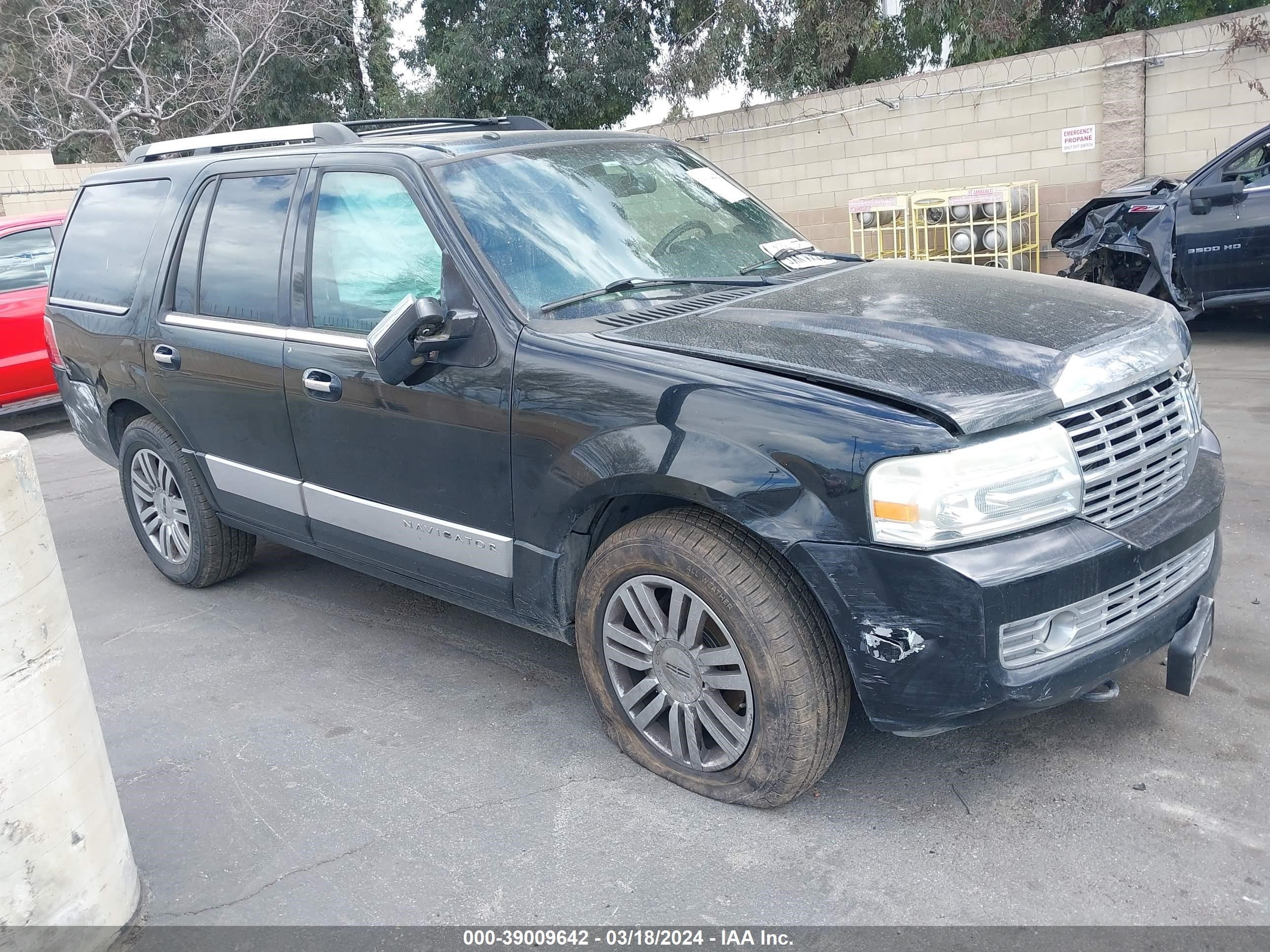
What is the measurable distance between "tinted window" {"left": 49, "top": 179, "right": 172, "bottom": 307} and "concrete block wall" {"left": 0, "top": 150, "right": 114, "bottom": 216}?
48.5ft

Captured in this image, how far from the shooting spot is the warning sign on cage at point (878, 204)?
41.0ft

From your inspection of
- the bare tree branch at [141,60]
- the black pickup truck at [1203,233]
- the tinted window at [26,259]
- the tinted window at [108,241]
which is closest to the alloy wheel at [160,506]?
the tinted window at [108,241]

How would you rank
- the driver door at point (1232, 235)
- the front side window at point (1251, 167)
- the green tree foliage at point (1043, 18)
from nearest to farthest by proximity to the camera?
the driver door at point (1232, 235)
the front side window at point (1251, 167)
the green tree foliage at point (1043, 18)

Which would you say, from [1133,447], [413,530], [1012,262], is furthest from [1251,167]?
[413,530]

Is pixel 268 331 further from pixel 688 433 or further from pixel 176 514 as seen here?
pixel 688 433

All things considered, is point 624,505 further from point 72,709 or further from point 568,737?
point 72,709

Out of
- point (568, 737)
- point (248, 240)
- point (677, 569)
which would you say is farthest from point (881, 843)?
point (248, 240)

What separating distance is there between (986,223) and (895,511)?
1013cm

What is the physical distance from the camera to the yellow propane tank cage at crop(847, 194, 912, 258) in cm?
1253

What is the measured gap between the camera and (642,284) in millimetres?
3635

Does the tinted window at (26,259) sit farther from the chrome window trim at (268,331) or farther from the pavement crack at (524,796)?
the pavement crack at (524,796)

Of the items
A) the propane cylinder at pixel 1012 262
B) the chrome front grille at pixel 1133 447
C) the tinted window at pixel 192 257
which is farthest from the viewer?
the propane cylinder at pixel 1012 262

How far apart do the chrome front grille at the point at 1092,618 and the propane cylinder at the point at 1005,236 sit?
30.7ft

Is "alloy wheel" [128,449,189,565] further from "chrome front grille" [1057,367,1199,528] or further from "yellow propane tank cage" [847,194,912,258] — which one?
"yellow propane tank cage" [847,194,912,258]
